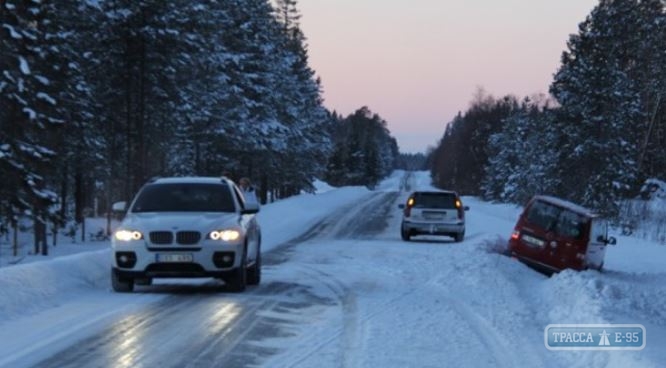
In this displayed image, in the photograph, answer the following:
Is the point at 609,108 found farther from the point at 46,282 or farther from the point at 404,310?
the point at 46,282

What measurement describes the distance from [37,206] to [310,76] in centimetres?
5447

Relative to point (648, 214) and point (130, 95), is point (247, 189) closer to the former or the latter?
point (130, 95)

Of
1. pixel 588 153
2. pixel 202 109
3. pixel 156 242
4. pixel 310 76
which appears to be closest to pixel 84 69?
pixel 202 109

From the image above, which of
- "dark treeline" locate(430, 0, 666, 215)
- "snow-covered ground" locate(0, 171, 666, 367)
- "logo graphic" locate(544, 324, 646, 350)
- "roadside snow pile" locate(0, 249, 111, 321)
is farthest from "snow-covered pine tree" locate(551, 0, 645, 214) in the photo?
"logo graphic" locate(544, 324, 646, 350)

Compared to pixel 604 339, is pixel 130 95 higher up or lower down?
higher up

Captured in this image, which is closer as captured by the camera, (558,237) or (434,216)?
(558,237)

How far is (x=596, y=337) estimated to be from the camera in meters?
8.98

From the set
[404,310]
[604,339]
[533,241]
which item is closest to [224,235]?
[404,310]

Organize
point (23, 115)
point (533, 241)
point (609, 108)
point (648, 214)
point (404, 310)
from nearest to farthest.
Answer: point (404, 310) → point (533, 241) → point (23, 115) → point (648, 214) → point (609, 108)

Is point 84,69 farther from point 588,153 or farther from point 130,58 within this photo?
point 588,153

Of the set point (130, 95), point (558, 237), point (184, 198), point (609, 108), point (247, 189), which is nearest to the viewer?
point (184, 198)

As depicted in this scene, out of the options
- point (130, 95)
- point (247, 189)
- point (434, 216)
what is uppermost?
point (130, 95)

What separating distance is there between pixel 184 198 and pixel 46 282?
2755 mm

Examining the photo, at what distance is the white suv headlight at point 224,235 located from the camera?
41.8 ft
